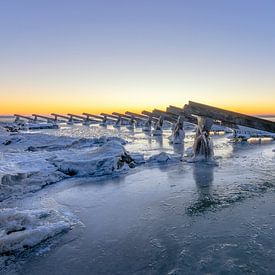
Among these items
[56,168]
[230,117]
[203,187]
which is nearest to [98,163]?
[56,168]

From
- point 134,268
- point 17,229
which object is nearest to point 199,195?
point 134,268

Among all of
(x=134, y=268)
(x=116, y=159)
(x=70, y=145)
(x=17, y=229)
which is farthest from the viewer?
(x=70, y=145)

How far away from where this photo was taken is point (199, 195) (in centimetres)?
806

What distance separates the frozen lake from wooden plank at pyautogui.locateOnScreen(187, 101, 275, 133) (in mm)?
2271

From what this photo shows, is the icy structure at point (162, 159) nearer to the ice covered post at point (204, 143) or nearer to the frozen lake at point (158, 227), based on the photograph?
the ice covered post at point (204, 143)

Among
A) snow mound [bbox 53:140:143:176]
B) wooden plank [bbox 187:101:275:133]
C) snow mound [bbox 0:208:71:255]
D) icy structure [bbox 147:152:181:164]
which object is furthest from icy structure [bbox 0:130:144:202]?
wooden plank [bbox 187:101:275:133]

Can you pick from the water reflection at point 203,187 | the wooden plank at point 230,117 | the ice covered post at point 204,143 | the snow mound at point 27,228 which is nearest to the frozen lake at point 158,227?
the water reflection at point 203,187

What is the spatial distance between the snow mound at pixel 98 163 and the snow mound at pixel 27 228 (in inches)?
182

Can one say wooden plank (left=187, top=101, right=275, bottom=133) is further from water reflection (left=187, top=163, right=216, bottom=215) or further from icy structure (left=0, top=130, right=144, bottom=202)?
icy structure (left=0, top=130, right=144, bottom=202)

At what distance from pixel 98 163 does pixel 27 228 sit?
606 centimetres

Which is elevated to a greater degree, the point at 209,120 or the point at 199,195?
the point at 209,120

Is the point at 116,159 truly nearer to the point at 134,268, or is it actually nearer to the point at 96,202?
the point at 96,202

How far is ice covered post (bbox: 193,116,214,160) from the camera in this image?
14344 mm

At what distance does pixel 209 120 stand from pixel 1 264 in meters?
11.9
